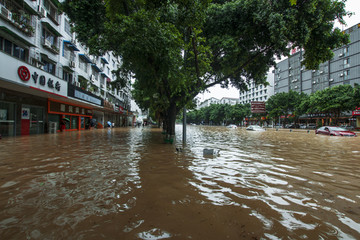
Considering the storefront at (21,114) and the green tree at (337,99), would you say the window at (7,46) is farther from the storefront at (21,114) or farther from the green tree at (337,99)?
the green tree at (337,99)

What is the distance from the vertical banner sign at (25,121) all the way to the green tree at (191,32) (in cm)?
894

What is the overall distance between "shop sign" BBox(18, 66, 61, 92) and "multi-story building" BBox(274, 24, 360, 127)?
3328cm

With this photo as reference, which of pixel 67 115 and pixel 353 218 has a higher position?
pixel 67 115

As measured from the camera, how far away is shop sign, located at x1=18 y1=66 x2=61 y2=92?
1126 cm

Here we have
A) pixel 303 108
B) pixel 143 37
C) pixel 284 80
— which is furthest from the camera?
pixel 284 80

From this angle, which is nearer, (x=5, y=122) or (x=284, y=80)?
(x=5, y=122)

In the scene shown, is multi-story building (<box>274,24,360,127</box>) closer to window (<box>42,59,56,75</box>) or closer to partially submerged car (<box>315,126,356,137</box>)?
partially submerged car (<box>315,126,356,137</box>)

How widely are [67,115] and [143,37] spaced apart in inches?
708

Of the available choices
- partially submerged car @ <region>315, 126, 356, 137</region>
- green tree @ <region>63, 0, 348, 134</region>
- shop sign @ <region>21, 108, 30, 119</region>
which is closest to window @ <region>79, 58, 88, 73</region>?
shop sign @ <region>21, 108, 30, 119</region>

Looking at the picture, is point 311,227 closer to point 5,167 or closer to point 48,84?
point 5,167

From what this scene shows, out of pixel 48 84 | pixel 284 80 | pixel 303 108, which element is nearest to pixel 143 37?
pixel 48 84

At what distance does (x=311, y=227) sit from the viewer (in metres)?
2.11

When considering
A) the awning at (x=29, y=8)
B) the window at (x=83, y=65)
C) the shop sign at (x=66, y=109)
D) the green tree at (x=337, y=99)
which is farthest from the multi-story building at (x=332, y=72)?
the awning at (x=29, y=8)

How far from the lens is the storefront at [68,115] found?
1725cm
